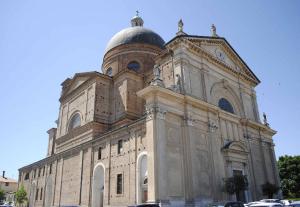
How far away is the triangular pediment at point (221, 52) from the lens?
23.0 metres

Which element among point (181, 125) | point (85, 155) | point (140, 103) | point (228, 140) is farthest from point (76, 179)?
point (228, 140)

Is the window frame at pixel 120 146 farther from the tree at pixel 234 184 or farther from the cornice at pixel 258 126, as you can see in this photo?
the cornice at pixel 258 126

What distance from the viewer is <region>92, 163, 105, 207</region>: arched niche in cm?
2273

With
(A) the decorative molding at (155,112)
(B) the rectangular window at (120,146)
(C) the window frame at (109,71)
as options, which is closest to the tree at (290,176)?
(B) the rectangular window at (120,146)

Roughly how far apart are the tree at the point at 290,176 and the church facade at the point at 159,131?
13.8m

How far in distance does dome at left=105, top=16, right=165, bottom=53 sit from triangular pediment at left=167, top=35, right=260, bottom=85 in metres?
9.15

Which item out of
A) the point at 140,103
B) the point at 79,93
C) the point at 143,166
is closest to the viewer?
the point at 143,166

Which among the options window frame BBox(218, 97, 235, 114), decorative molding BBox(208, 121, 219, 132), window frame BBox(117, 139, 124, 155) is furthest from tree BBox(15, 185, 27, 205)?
window frame BBox(218, 97, 235, 114)

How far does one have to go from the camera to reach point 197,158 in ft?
62.3

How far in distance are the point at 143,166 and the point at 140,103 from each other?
919 centimetres

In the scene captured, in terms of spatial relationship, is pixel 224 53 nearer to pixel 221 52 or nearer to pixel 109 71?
pixel 221 52

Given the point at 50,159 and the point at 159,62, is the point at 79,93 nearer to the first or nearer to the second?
the point at 50,159

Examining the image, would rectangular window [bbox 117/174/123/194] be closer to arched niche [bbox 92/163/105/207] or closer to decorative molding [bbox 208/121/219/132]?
arched niche [bbox 92/163/105/207]

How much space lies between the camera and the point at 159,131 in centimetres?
1714
